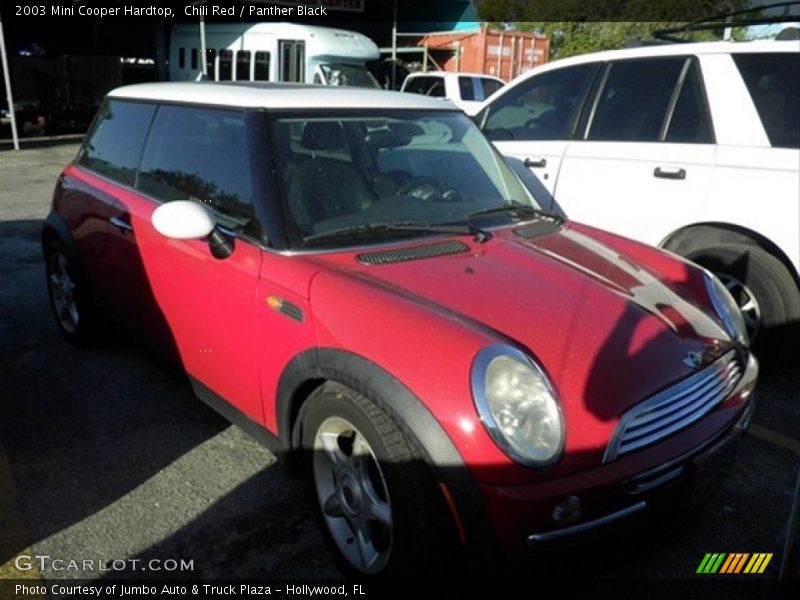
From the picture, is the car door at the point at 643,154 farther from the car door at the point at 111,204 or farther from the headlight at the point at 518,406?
the car door at the point at 111,204

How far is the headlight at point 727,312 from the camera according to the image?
2.62 metres

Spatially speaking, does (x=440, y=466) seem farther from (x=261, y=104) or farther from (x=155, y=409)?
(x=155, y=409)

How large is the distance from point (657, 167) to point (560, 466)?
2.86 m

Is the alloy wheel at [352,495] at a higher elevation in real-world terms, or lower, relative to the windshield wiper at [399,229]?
lower

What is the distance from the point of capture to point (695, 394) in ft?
7.29

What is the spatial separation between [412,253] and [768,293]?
236 centimetres

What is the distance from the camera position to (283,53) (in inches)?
695

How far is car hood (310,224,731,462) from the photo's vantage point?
2029 millimetres

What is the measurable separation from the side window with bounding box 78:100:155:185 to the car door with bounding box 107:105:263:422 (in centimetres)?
14

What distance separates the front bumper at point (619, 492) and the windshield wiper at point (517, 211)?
1.31m

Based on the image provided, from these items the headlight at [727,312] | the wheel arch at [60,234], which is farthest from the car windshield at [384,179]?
the wheel arch at [60,234]

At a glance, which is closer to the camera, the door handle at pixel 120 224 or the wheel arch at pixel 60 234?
the door handle at pixel 120 224

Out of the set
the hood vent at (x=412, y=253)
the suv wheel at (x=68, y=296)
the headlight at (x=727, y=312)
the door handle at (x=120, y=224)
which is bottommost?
the suv wheel at (x=68, y=296)

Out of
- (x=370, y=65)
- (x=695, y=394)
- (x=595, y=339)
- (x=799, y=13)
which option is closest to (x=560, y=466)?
(x=595, y=339)
